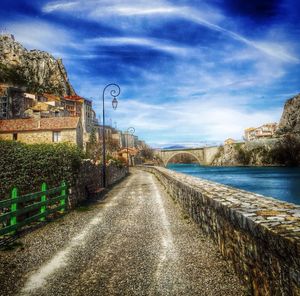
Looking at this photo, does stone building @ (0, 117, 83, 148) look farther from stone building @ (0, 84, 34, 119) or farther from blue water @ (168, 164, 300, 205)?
stone building @ (0, 84, 34, 119)

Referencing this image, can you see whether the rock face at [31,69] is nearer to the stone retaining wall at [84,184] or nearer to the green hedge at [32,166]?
the stone retaining wall at [84,184]

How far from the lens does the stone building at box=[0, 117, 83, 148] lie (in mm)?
42000

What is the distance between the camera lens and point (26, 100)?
79250 millimetres

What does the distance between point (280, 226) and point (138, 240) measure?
3.98 metres

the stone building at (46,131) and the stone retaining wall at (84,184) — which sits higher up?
the stone building at (46,131)

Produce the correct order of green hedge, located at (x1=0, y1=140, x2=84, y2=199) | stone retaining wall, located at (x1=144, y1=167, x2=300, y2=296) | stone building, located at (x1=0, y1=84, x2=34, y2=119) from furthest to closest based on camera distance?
stone building, located at (x1=0, y1=84, x2=34, y2=119) < green hedge, located at (x1=0, y1=140, x2=84, y2=199) < stone retaining wall, located at (x1=144, y1=167, x2=300, y2=296)

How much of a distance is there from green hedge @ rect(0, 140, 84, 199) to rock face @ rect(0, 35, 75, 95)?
97.9 meters

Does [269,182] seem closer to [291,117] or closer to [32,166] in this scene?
[32,166]

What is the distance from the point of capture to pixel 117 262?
5.11 m

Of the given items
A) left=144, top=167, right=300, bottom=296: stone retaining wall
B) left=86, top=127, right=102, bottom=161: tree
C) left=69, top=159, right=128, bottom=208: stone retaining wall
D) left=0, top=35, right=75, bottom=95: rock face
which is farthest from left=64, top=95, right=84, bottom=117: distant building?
left=144, top=167, right=300, bottom=296: stone retaining wall

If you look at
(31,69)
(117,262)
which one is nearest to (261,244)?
(117,262)

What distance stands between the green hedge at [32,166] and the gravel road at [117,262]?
3.95 metres

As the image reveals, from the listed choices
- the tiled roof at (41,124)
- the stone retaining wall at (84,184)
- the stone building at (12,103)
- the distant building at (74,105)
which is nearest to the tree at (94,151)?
the tiled roof at (41,124)

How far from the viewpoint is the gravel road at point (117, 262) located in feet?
13.4
